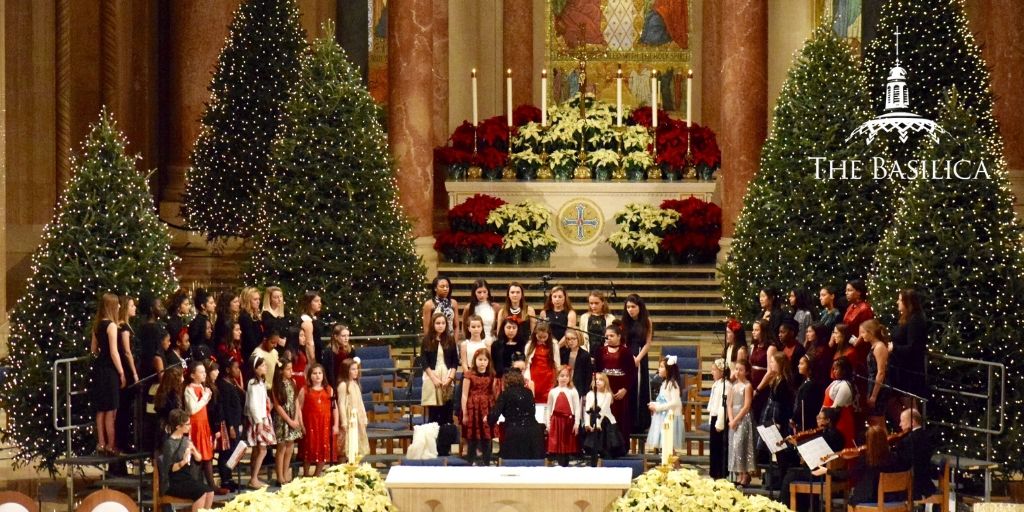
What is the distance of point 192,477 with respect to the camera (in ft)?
49.3

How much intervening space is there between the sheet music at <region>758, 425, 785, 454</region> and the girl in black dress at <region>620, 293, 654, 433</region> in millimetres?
2294

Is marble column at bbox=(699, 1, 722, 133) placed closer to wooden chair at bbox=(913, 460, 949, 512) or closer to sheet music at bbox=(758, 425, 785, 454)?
sheet music at bbox=(758, 425, 785, 454)

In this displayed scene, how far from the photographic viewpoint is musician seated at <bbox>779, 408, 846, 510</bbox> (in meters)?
15.1

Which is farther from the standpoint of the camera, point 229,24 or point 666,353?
point 229,24

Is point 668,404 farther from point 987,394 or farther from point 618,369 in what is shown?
point 987,394

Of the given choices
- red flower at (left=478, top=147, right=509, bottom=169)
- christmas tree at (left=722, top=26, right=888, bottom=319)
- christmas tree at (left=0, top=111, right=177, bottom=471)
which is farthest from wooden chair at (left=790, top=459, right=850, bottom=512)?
red flower at (left=478, top=147, right=509, bottom=169)

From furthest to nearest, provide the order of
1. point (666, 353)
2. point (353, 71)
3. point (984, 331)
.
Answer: point (353, 71), point (666, 353), point (984, 331)

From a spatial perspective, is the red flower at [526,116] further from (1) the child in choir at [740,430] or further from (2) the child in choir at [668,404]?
(1) the child in choir at [740,430]

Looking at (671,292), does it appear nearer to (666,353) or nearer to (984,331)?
(666,353)

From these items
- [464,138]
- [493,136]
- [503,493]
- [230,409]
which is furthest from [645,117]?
[503,493]

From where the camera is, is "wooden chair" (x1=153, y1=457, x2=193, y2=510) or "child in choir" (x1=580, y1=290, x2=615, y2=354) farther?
"child in choir" (x1=580, y1=290, x2=615, y2=354)

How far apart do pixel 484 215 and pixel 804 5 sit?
24.0ft

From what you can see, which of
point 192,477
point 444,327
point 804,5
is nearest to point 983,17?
point 804,5

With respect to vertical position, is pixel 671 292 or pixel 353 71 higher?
pixel 353 71
